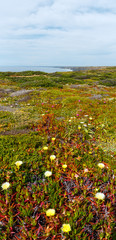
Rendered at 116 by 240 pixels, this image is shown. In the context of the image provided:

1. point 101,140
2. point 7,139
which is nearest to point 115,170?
point 101,140

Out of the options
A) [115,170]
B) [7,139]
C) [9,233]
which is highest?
[7,139]

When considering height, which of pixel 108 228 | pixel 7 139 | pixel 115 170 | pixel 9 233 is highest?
pixel 7 139

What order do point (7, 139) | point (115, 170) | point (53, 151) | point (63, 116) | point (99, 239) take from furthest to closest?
point (63, 116)
point (7, 139)
point (53, 151)
point (115, 170)
point (99, 239)

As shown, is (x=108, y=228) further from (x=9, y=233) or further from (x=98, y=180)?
(x=9, y=233)

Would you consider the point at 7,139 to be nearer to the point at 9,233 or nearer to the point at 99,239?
the point at 9,233

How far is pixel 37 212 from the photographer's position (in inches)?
108

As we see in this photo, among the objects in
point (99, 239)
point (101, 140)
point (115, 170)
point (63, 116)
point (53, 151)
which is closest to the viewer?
point (99, 239)

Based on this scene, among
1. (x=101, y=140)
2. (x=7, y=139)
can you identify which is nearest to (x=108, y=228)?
(x=101, y=140)

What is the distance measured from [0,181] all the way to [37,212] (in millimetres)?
1182

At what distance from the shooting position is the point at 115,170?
3.76 m

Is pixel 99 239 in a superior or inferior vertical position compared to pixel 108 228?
inferior

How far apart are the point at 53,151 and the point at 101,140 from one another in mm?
2063

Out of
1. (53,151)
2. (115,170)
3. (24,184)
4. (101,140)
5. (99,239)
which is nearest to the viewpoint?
(99,239)

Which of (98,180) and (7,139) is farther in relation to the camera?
(7,139)
